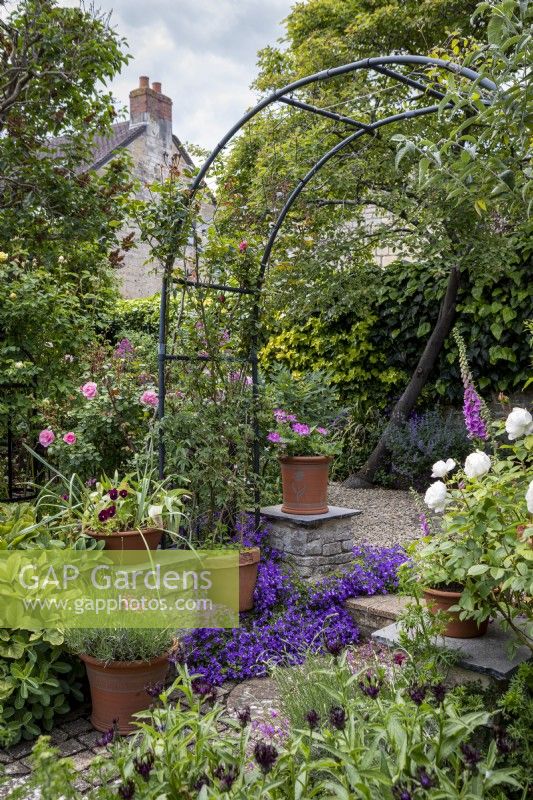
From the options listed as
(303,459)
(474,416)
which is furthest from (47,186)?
(474,416)

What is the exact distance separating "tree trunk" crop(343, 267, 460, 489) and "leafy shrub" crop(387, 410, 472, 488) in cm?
11

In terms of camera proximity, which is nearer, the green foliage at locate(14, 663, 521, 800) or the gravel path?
the green foliage at locate(14, 663, 521, 800)

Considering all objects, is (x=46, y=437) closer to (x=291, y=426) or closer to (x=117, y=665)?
(x=291, y=426)

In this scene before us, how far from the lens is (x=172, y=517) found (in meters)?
3.13

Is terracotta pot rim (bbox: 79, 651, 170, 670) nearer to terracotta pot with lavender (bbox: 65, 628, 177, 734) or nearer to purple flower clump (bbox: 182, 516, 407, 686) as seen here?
terracotta pot with lavender (bbox: 65, 628, 177, 734)

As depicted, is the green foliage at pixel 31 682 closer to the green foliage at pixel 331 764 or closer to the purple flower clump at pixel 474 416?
the green foliage at pixel 331 764

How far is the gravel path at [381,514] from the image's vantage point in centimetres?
474

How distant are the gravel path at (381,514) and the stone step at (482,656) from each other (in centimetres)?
204

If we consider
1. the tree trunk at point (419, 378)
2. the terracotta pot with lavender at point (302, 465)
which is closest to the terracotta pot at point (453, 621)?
the terracotta pot with lavender at point (302, 465)

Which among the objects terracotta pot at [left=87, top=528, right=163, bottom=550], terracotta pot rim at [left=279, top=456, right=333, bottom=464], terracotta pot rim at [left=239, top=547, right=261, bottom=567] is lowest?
terracotta pot rim at [left=239, top=547, right=261, bottom=567]

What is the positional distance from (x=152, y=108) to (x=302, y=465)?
1212 cm

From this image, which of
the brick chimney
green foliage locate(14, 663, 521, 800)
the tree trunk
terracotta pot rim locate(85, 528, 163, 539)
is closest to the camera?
green foliage locate(14, 663, 521, 800)

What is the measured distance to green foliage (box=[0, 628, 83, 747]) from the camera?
7.95ft

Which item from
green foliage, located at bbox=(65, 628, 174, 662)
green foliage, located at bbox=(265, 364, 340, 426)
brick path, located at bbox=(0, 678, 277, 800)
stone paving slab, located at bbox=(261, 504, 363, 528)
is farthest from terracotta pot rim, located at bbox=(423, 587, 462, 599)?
green foliage, located at bbox=(265, 364, 340, 426)
